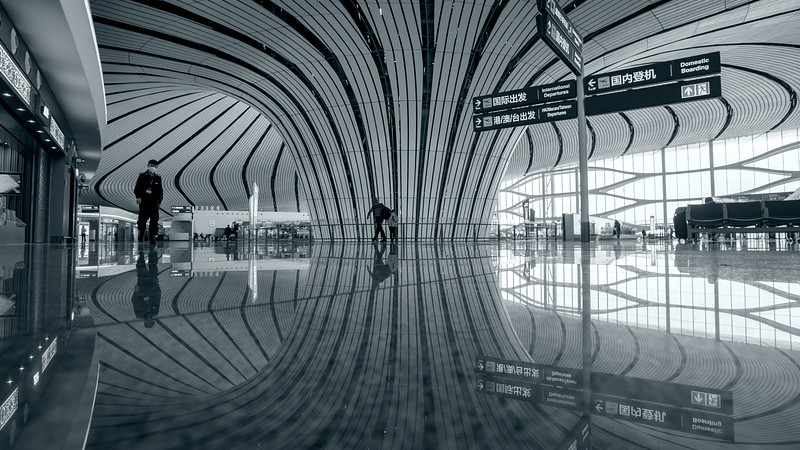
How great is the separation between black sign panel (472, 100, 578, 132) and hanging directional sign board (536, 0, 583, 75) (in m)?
1.26

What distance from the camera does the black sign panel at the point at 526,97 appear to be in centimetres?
1444

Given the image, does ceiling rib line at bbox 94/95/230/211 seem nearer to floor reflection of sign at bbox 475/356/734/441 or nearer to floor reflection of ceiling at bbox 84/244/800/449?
floor reflection of ceiling at bbox 84/244/800/449

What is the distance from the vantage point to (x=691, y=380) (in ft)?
2.19

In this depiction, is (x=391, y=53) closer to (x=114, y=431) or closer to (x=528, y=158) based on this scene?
(x=114, y=431)

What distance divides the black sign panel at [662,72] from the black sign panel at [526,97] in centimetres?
103

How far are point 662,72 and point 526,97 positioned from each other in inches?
151

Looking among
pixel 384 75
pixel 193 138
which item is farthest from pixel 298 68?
pixel 193 138

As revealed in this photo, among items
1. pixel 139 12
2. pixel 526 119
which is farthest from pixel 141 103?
pixel 526 119

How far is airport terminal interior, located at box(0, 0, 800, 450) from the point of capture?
0.57 metres

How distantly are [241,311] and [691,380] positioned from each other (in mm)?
1124

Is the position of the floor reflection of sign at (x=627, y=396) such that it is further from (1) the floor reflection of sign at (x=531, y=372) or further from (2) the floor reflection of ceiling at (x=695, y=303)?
(2) the floor reflection of ceiling at (x=695, y=303)

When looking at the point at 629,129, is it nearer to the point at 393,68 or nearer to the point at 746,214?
the point at 393,68

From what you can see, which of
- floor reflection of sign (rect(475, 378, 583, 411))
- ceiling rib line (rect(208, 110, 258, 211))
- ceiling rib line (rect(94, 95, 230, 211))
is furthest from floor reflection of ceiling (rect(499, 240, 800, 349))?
ceiling rib line (rect(208, 110, 258, 211))

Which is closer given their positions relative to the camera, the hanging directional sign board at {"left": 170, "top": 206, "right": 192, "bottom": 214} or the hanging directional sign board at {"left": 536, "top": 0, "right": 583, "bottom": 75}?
the hanging directional sign board at {"left": 536, "top": 0, "right": 583, "bottom": 75}
